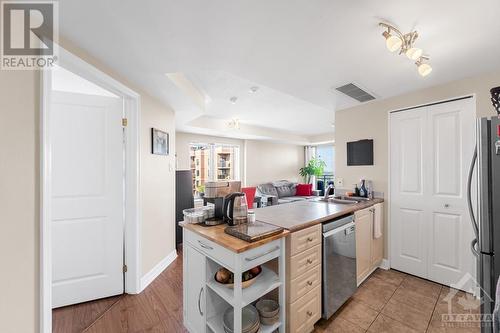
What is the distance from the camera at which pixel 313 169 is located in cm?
714

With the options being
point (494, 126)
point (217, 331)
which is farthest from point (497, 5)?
point (217, 331)

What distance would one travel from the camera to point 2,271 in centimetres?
100

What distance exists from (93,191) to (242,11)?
208cm

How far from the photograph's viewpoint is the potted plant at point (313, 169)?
7.12 meters

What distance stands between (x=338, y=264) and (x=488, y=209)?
1.09m

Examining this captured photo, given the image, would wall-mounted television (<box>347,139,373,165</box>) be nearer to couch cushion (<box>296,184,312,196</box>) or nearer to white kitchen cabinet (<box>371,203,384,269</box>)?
white kitchen cabinet (<box>371,203,384,269</box>)

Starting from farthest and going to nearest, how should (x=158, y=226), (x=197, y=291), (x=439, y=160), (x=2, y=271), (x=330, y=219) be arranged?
(x=158, y=226)
(x=439, y=160)
(x=330, y=219)
(x=197, y=291)
(x=2, y=271)

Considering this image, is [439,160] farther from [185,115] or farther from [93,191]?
[93,191]

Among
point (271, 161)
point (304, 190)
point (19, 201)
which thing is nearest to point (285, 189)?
point (304, 190)

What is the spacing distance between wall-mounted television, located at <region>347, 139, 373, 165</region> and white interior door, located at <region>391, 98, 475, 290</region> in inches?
11.0

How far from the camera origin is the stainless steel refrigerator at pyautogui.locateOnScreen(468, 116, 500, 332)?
3.97 ft

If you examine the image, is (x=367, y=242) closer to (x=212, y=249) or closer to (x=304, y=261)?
(x=304, y=261)

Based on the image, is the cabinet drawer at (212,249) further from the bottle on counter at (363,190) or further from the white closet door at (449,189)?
the white closet door at (449,189)

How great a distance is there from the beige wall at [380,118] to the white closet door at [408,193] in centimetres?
12
